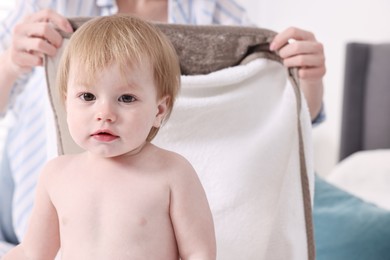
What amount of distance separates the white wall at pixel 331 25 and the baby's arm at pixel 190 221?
206 cm

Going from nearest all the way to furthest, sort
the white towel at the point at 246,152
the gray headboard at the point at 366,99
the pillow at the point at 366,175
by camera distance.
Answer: the white towel at the point at 246,152, the pillow at the point at 366,175, the gray headboard at the point at 366,99

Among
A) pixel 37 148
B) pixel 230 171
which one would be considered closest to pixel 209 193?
pixel 230 171

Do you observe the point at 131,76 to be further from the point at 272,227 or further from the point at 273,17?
the point at 273,17

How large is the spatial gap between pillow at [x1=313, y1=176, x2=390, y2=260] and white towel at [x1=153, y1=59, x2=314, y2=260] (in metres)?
0.52

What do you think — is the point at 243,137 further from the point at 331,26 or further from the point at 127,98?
the point at 331,26

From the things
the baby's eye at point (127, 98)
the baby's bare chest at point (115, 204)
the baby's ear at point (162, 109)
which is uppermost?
the baby's eye at point (127, 98)

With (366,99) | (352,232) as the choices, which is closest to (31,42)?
(352,232)

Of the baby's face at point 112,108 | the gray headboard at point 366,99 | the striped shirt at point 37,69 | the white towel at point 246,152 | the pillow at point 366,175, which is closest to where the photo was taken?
the baby's face at point 112,108

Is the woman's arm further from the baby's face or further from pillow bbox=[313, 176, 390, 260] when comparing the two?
pillow bbox=[313, 176, 390, 260]

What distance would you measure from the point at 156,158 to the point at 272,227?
0.97ft

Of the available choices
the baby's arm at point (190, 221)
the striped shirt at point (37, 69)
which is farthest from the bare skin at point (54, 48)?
the baby's arm at point (190, 221)

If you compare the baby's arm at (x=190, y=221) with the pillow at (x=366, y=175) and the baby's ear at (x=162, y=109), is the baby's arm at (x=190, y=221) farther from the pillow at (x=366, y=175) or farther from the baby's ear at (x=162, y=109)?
the pillow at (x=366, y=175)

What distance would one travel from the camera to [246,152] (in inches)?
44.6

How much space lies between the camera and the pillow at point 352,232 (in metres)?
1.56
